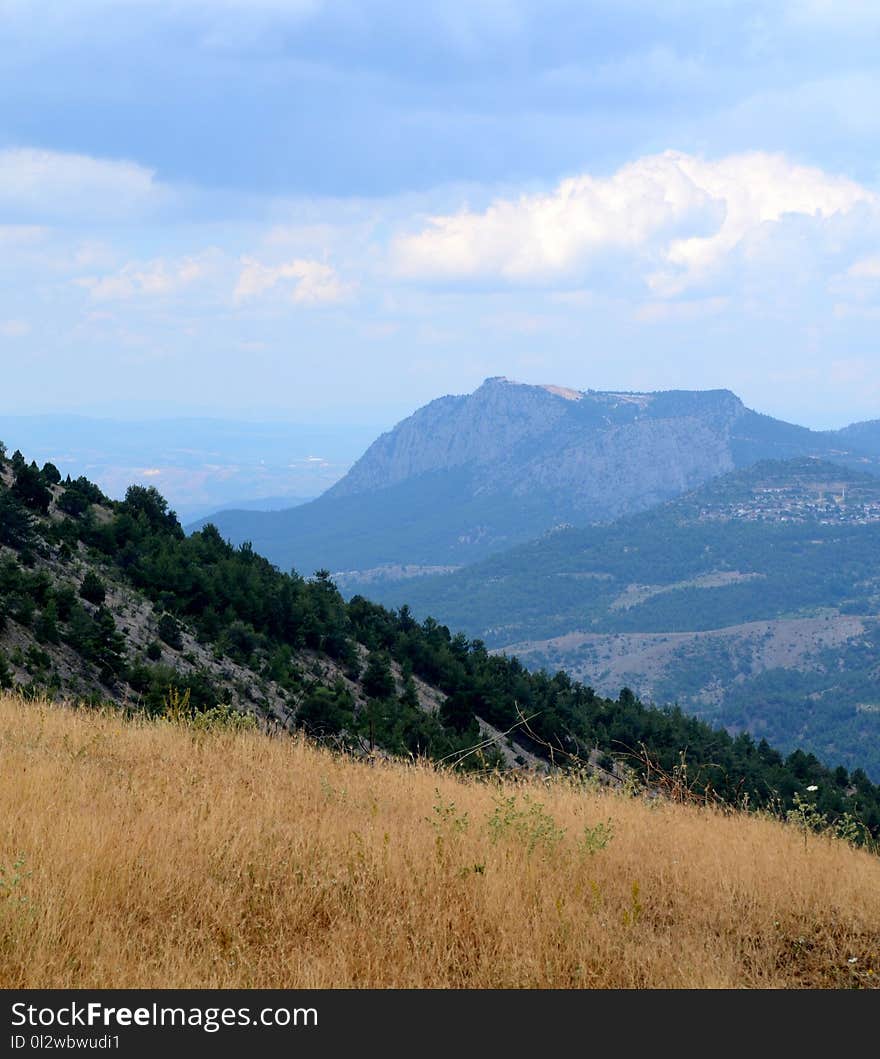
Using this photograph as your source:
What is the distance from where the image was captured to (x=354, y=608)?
3534cm

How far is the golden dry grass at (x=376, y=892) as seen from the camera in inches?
189

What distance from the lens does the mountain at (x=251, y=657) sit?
628 inches

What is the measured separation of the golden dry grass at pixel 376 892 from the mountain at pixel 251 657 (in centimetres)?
225

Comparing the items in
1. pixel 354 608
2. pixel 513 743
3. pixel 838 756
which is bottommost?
pixel 838 756

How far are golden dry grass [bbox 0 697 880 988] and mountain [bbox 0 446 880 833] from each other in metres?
2.25

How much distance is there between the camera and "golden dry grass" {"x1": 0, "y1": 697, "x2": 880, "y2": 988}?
480 cm

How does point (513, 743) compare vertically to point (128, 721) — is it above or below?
below

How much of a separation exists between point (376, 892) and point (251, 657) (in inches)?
705

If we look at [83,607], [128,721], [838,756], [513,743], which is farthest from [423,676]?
[838,756]

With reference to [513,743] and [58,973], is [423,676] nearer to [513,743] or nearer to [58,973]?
[513,743]

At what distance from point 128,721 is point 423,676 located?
2277 cm

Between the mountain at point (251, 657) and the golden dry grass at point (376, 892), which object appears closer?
the golden dry grass at point (376, 892)
